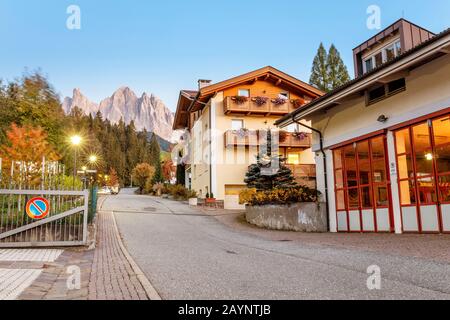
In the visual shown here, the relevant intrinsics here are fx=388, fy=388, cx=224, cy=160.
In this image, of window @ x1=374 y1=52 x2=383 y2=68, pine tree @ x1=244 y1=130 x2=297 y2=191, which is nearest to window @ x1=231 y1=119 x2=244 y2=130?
pine tree @ x1=244 y1=130 x2=297 y2=191

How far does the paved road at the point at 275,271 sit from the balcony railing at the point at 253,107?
53.7 feet

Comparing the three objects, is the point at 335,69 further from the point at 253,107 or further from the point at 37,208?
the point at 37,208

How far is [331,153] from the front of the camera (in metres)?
15.1

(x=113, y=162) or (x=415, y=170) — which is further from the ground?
(x=113, y=162)

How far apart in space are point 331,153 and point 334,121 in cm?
124

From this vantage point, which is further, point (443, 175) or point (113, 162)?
point (113, 162)

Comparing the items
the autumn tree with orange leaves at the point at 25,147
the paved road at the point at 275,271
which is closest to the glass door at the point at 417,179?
the paved road at the point at 275,271

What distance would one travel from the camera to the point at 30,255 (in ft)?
28.3

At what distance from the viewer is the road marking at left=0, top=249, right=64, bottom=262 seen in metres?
8.06

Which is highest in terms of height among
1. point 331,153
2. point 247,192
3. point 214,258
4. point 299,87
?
point 299,87

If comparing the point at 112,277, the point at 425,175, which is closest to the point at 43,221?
the point at 112,277

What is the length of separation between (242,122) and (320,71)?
25815mm
